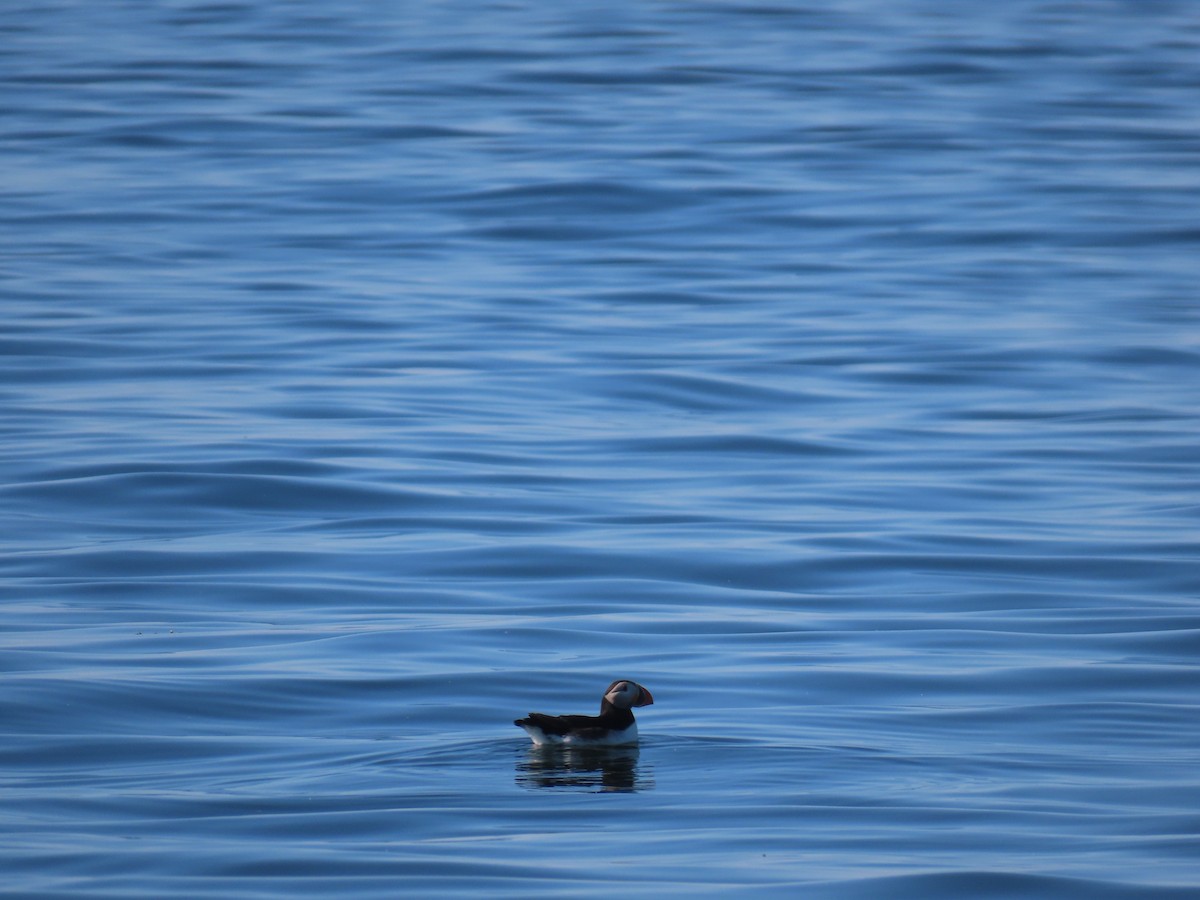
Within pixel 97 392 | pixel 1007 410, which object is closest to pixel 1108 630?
pixel 1007 410

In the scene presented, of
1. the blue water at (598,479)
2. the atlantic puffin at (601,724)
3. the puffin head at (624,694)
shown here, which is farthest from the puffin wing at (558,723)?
the puffin head at (624,694)

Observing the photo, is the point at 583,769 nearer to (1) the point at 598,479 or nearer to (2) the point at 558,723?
(2) the point at 558,723

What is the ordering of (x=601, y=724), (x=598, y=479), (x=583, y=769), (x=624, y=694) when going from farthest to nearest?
(x=598, y=479) < (x=624, y=694) < (x=601, y=724) < (x=583, y=769)

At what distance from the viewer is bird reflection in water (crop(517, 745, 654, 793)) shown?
7.47 m

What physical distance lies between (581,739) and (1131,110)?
2847cm

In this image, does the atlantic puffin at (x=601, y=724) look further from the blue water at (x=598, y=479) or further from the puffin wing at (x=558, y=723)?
the blue water at (x=598, y=479)

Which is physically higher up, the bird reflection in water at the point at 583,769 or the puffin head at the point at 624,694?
the puffin head at the point at 624,694

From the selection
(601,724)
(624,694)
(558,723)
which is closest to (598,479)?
(624,694)

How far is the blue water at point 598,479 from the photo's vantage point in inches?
275

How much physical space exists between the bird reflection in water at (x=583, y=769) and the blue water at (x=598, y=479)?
30 mm

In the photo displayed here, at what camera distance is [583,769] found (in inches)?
302

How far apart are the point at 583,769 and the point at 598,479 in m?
6.94

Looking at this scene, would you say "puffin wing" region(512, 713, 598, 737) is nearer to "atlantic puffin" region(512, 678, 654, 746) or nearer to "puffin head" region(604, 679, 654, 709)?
"atlantic puffin" region(512, 678, 654, 746)

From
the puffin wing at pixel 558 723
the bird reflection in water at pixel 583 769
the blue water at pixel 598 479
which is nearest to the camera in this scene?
the blue water at pixel 598 479
